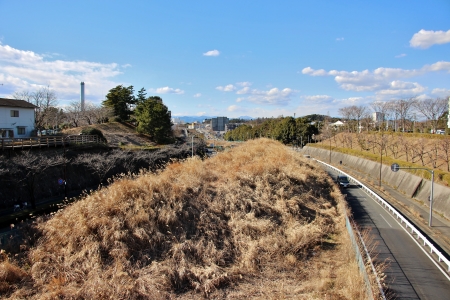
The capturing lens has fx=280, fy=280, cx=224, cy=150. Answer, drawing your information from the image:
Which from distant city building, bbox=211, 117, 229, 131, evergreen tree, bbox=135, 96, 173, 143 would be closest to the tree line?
evergreen tree, bbox=135, 96, 173, 143

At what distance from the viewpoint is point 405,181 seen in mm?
26984

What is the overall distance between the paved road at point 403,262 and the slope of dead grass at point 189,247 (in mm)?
1490

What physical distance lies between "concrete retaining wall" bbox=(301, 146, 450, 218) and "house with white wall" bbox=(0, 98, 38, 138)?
37.7 metres

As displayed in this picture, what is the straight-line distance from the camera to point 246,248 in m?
12.0

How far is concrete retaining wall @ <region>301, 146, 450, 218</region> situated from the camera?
20.1m

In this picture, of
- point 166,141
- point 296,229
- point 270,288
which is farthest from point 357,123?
point 270,288

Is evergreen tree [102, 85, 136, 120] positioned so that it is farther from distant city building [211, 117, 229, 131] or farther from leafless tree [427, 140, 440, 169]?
distant city building [211, 117, 229, 131]

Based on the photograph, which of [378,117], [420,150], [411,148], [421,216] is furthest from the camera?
[378,117]

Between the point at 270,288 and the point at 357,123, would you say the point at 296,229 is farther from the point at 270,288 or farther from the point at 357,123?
the point at 357,123

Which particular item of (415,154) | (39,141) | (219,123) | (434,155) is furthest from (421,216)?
(219,123)

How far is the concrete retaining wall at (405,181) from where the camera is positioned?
66.0 ft

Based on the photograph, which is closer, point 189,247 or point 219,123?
point 189,247

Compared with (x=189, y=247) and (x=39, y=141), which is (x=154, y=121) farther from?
(x=189, y=247)

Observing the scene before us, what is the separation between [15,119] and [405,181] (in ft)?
129
